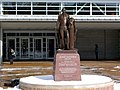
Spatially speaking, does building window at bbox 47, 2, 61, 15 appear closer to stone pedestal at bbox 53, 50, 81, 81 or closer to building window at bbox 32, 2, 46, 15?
building window at bbox 32, 2, 46, 15

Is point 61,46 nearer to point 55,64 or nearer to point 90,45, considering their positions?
point 55,64

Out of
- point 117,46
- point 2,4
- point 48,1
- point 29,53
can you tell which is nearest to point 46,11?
point 48,1

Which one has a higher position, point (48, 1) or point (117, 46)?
point (48, 1)

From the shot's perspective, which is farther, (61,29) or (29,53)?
(29,53)

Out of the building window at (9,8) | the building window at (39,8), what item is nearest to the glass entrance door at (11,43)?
the building window at (9,8)

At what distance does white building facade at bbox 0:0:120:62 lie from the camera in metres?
29.8

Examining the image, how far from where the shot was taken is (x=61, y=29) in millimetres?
12789

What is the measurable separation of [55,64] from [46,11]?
19.0 meters

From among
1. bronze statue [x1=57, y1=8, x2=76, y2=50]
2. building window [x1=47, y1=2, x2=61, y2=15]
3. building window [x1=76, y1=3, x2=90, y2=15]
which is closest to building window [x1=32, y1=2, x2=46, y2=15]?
building window [x1=47, y1=2, x2=61, y2=15]

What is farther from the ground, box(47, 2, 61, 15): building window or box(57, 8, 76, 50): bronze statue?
box(47, 2, 61, 15): building window

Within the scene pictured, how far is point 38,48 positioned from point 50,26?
4.38 m

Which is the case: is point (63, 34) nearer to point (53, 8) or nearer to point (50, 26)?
point (53, 8)

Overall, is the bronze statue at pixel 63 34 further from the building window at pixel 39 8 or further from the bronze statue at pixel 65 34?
the building window at pixel 39 8

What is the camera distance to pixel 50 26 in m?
33.1
